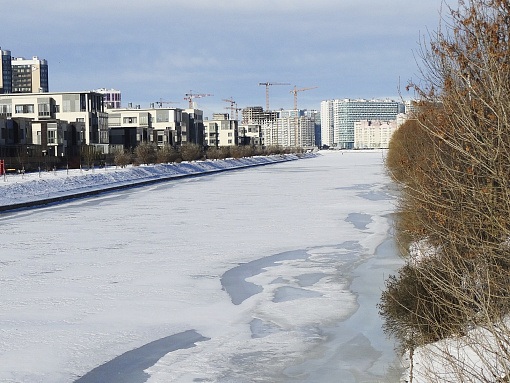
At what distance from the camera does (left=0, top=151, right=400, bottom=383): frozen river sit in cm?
899

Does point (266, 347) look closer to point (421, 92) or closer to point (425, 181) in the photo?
point (425, 181)

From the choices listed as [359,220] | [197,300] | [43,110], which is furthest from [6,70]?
[197,300]

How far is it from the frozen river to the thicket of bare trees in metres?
0.83

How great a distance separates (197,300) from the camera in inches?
495

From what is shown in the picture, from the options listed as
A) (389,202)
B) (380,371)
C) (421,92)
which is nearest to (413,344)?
(380,371)

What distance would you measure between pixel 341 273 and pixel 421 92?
5.04 meters

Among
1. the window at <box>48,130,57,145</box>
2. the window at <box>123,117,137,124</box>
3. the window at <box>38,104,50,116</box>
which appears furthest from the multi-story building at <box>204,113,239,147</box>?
the window at <box>48,130,57,145</box>

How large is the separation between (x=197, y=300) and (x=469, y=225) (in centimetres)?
574

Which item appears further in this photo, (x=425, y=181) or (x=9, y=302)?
(x=9, y=302)

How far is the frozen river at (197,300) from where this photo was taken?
899 centimetres

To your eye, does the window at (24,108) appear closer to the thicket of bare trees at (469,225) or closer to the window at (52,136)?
the window at (52,136)

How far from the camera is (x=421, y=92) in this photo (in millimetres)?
10891

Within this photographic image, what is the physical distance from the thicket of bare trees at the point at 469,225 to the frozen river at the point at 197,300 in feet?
2.73

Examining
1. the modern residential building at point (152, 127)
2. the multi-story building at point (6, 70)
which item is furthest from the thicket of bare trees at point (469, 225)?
the multi-story building at point (6, 70)
